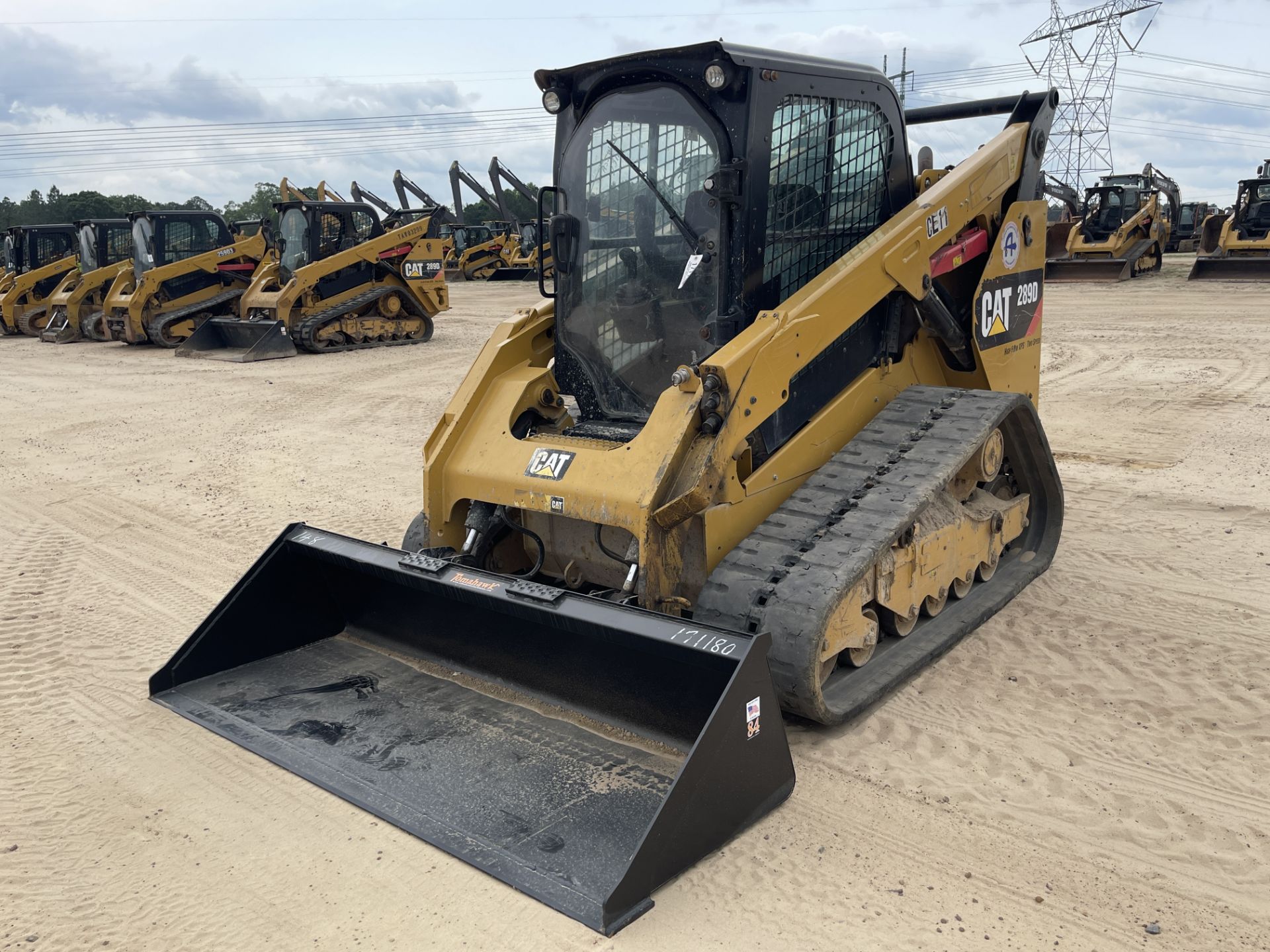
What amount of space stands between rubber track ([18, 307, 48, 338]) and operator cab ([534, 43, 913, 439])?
20932 mm

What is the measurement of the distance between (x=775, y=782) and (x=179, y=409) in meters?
10.3

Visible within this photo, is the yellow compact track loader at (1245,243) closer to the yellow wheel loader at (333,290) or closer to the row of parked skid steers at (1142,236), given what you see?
the row of parked skid steers at (1142,236)

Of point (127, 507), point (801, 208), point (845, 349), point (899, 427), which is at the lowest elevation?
point (127, 507)

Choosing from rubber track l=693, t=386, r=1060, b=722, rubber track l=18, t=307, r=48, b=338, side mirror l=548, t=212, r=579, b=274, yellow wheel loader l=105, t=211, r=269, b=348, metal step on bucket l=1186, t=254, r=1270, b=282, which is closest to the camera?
rubber track l=693, t=386, r=1060, b=722

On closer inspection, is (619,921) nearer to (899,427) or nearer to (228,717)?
(228,717)

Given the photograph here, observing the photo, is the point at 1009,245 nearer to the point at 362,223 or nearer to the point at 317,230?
the point at 317,230

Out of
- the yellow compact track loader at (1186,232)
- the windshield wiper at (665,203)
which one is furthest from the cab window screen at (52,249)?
the yellow compact track loader at (1186,232)

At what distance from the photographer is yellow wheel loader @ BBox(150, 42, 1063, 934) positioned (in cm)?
351

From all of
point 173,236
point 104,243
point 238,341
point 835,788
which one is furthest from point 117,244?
point 835,788

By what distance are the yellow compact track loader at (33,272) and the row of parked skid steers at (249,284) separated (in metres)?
0.04

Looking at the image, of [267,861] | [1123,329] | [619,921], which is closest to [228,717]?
[267,861]

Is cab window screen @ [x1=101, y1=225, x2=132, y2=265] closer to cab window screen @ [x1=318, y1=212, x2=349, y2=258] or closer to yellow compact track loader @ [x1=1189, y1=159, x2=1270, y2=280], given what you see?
cab window screen @ [x1=318, y1=212, x2=349, y2=258]

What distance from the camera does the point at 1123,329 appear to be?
50.2 ft

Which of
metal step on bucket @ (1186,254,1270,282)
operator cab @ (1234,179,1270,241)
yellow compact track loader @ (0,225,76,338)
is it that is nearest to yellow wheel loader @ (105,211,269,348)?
yellow compact track loader @ (0,225,76,338)
